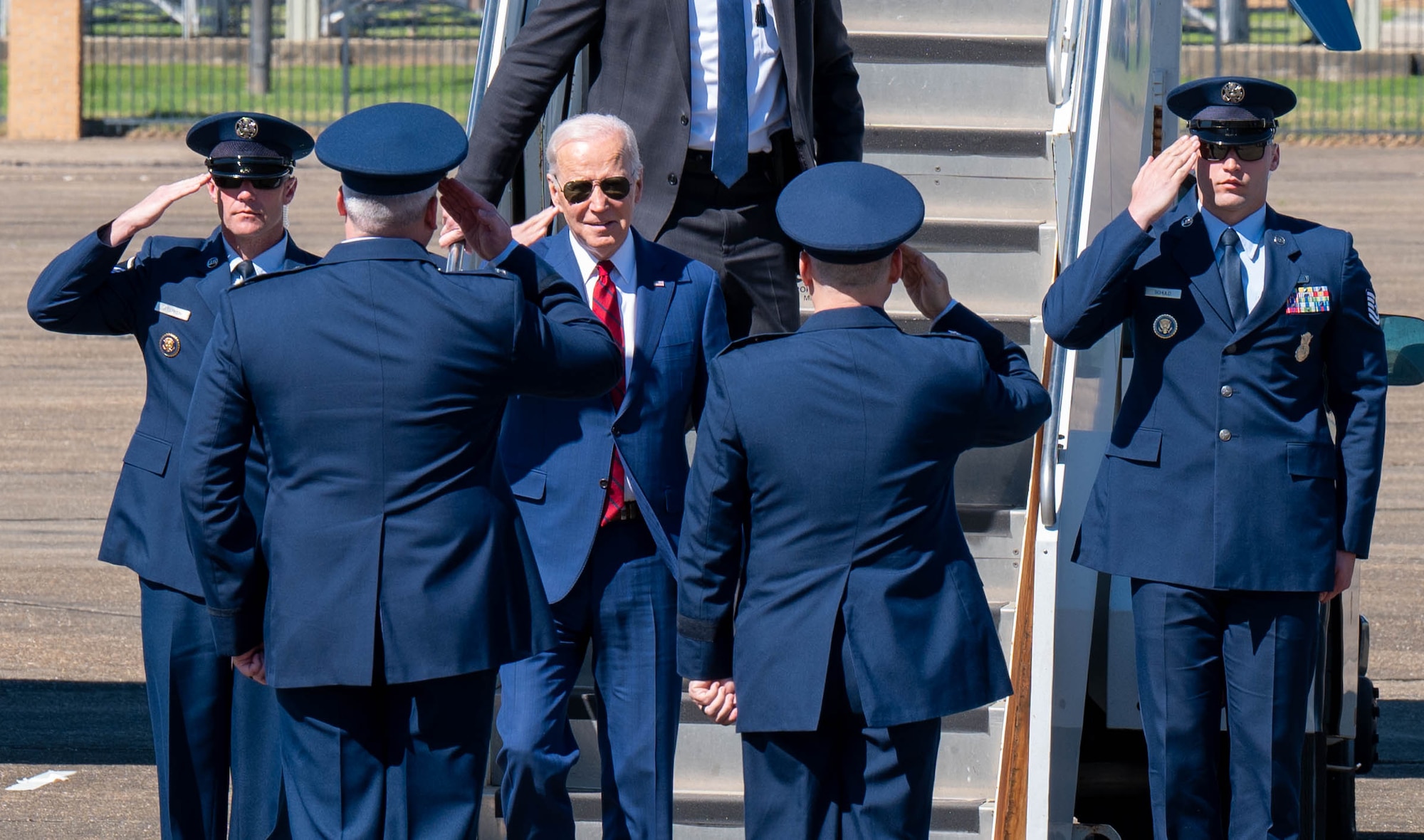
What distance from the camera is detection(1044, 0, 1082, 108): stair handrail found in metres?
5.85

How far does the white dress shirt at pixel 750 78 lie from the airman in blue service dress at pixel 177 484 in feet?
3.09

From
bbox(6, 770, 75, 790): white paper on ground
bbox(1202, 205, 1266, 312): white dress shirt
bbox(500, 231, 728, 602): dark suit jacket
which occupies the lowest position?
bbox(6, 770, 75, 790): white paper on ground

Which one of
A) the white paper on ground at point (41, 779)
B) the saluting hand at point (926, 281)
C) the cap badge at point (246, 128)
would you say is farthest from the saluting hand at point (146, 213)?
the white paper on ground at point (41, 779)

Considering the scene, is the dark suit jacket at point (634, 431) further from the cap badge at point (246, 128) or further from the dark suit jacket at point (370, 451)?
the cap badge at point (246, 128)

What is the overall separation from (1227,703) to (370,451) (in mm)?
2001

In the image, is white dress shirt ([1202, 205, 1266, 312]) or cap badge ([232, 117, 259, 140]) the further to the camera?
white dress shirt ([1202, 205, 1266, 312])

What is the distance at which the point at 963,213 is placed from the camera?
638 centimetres

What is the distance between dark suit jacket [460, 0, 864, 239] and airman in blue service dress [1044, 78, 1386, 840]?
926 millimetres

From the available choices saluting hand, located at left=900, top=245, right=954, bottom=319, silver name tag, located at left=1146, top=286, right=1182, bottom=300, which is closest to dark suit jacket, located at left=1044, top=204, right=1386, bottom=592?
silver name tag, located at left=1146, top=286, right=1182, bottom=300

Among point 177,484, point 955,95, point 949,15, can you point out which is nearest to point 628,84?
point 177,484

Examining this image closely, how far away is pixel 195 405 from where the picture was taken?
12.3 feet

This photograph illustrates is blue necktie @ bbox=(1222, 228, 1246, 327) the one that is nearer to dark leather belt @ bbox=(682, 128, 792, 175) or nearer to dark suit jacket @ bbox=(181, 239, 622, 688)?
dark leather belt @ bbox=(682, 128, 792, 175)

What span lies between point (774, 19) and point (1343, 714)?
2328 mm

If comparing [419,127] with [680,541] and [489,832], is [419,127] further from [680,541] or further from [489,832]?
[489,832]
